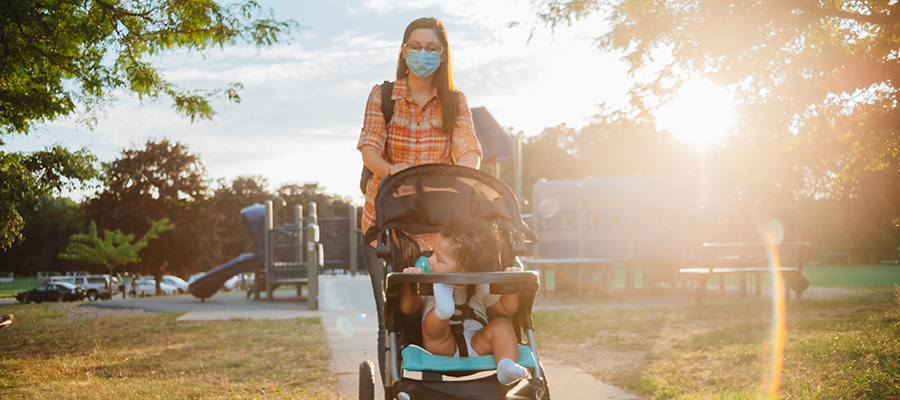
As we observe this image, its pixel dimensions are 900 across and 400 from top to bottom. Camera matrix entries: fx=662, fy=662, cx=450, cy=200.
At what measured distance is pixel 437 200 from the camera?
10.5ft

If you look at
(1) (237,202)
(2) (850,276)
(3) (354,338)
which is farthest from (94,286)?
(2) (850,276)

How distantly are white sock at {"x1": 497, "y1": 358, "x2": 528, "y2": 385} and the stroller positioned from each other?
9 centimetres

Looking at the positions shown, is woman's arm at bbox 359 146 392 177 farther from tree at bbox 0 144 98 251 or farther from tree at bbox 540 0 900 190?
tree at bbox 0 144 98 251

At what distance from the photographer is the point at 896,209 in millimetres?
6344

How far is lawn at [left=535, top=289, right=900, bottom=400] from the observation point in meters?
4.41

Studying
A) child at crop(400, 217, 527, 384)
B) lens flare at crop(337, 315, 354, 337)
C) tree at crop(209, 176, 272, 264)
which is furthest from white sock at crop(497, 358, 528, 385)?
tree at crop(209, 176, 272, 264)

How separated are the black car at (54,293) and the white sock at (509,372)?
14925mm

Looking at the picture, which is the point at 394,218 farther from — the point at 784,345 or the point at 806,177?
the point at 806,177

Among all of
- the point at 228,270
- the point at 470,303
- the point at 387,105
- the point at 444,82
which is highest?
the point at 444,82

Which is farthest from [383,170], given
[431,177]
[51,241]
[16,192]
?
[51,241]

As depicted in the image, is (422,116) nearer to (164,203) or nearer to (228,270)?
(228,270)

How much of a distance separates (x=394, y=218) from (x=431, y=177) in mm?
286

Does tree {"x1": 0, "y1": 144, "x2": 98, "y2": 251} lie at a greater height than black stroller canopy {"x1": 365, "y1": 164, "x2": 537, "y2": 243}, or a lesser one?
greater

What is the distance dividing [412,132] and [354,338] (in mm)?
5090
